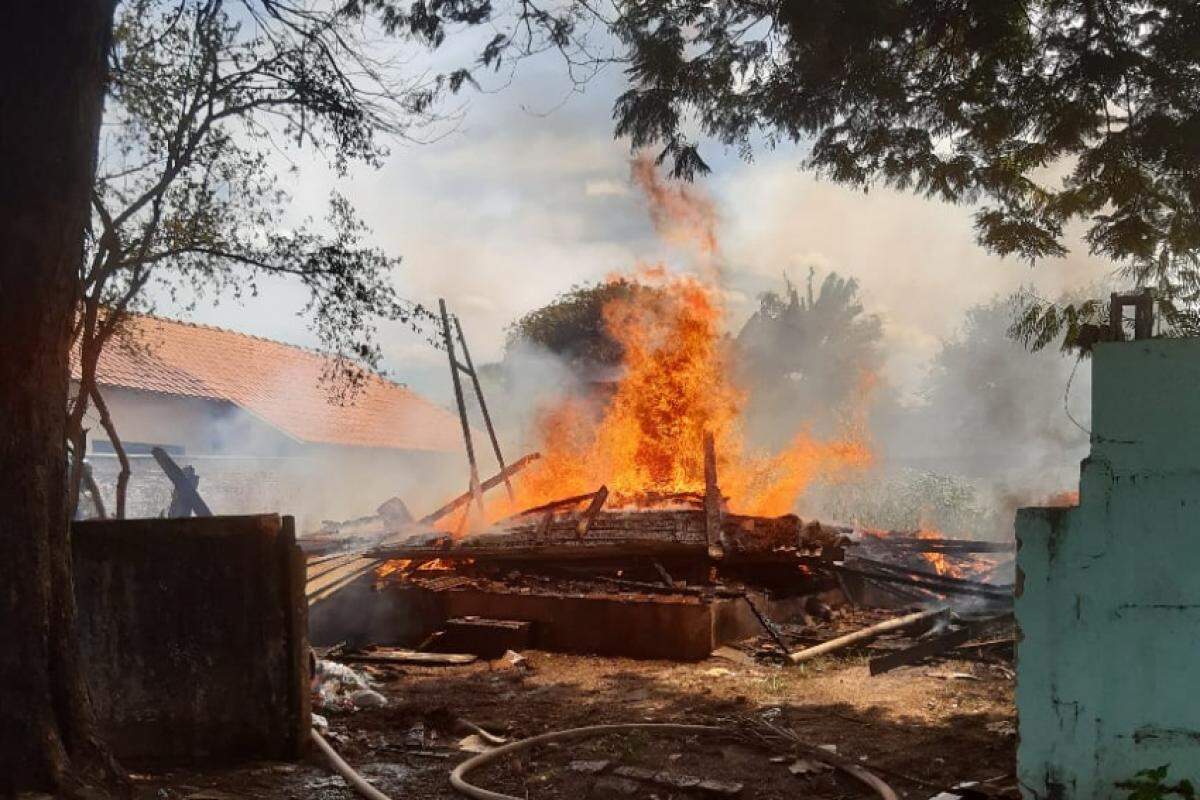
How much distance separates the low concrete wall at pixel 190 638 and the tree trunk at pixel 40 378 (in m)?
1.09

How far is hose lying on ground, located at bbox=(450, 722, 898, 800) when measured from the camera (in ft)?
17.4

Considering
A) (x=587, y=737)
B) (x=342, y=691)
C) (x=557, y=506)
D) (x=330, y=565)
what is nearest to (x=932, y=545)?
(x=557, y=506)

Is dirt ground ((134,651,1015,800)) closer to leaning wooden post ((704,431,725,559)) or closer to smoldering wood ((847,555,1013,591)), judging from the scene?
leaning wooden post ((704,431,725,559))

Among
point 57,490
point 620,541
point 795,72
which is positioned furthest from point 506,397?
point 57,490

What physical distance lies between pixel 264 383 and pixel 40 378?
25.3 m

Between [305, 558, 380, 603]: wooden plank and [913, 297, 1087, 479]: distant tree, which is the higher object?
[913, 297, 1087, 479]: distant tree

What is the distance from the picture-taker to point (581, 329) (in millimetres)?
36812

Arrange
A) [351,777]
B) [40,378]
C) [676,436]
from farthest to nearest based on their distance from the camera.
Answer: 1. [676,436]
2. [351,777]
3. [40,378]

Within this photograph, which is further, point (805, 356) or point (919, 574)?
point (805, 356)

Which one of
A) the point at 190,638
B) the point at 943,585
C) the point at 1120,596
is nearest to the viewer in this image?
the point at 1120,596

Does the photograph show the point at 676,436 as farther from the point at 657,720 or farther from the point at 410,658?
the point at 657,720

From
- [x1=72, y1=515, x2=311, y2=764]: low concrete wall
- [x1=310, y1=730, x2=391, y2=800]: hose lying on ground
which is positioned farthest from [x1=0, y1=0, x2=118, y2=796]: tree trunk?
[x1=310, y1=730, x2=391, y2=800]: hose lying on ground

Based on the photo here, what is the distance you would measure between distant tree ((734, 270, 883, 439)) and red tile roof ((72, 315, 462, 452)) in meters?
13.6

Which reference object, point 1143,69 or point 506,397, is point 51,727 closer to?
point 1143,69
